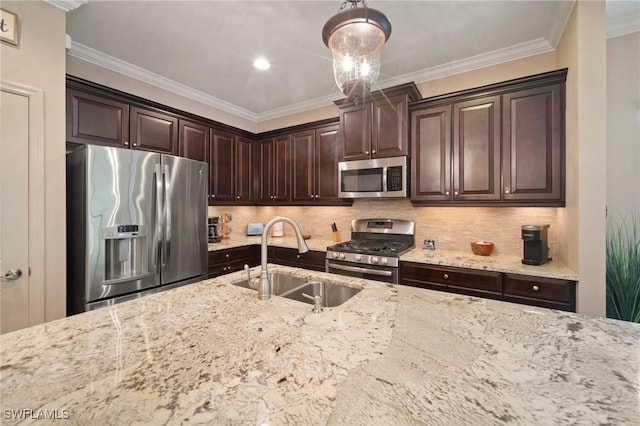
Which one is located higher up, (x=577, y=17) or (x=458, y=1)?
(x=458, y=1)

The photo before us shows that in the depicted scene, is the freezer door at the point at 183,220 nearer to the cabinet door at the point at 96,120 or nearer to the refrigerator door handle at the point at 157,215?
the refrigerator door handle at the point at 157,215

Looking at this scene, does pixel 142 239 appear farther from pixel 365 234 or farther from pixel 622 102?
pixel 622 102

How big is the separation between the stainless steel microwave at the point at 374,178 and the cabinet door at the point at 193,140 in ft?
5.53

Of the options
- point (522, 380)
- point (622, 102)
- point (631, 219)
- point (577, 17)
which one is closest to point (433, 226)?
point (631, 219)

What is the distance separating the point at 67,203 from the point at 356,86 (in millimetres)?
2376

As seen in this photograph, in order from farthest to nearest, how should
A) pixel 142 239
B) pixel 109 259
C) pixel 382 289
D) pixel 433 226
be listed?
pixel 433 226 < pixel 142 239 < pixel 109 259 < pixel 382 289

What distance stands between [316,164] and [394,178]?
3.52 ft

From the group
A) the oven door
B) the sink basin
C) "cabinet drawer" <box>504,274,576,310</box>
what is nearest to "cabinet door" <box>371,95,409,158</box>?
the oven door

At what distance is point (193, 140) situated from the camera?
3178 mm

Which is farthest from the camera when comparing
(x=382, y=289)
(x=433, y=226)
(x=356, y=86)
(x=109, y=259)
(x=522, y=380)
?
(x=433, y=226)

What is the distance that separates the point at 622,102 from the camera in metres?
2.10

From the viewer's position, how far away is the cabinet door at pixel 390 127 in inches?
107

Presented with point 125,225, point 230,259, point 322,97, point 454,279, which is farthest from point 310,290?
point 322,97

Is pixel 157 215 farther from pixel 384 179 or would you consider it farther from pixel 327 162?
pixel 384 179
